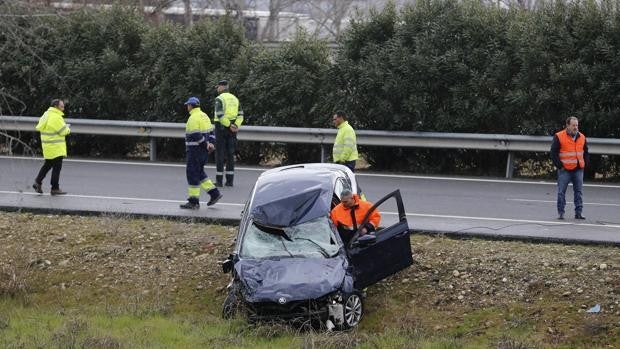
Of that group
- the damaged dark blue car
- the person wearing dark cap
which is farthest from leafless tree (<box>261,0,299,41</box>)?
the damaged dark blue car

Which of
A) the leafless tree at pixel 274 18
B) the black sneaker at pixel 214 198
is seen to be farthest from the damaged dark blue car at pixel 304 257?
the leafless tree at pixel 274 18

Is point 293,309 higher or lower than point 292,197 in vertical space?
lower

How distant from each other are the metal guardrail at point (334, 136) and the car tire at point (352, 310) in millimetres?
9918

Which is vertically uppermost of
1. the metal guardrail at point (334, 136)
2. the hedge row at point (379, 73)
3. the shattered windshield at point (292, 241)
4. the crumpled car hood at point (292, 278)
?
the hedge row at point (379, 73)

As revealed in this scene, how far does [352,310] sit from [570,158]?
6083 millimetres

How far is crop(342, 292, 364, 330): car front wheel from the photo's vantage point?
10.3 m

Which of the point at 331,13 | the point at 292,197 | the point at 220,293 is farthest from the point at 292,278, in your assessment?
the point at 331,13

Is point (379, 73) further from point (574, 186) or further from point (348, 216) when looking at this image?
point (348, 216)

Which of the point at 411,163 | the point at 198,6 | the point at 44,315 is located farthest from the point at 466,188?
the point at 198,6

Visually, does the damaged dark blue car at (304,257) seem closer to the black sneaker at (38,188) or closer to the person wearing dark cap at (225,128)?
the person wearing dark cap at (225,128)

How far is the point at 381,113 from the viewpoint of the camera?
21062mm

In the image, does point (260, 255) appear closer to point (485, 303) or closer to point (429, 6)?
point (485, 303)

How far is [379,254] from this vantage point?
11172 mm

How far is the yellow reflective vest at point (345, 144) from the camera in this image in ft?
51.9
